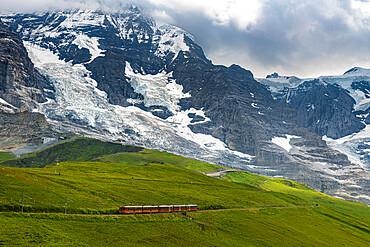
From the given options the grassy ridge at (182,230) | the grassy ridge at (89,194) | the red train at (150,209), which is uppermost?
the grassy ridge at (89,194)

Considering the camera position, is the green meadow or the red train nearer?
the green meadow

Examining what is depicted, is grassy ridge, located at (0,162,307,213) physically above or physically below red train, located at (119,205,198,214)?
above

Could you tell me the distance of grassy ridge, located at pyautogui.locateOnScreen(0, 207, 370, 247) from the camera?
56.1 meters

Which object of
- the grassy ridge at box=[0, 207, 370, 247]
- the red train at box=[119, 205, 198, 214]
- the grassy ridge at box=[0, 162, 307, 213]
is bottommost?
the grassy ridge at box=[0, 207, 370, 247]

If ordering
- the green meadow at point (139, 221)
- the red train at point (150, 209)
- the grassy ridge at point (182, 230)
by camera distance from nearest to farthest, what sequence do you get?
1. the grassy ridge at point (182, 230)
2. the green meadow at point (139, 221)
3. the red train at point (150, 209)

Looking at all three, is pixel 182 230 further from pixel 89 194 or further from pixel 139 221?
pixel 89 194

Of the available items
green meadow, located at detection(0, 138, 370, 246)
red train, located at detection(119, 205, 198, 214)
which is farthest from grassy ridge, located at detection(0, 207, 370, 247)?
red train, located at detection(119, 205, 198, 214)

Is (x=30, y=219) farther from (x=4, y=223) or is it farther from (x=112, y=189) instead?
(x=112, y=189)

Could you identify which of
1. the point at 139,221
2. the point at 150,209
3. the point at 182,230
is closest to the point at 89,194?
the point at 150,209

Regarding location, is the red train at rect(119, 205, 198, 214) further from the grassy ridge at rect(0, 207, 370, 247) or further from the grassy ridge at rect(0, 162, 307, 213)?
the grassy ridge at rect(0, 162, 307, 213)

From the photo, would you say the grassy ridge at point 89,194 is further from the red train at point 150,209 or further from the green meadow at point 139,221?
the red train at point 150,209

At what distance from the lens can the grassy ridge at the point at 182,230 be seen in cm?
5612

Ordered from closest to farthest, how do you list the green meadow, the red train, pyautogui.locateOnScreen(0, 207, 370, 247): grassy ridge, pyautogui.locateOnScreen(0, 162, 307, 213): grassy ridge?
pyautogui.locateOnScreen(0, 207, 370, 247): grassy ridge < the green meadow < pyautogui.locateOnScreen(0, 162, 307, 213): grassy ridge < the red train

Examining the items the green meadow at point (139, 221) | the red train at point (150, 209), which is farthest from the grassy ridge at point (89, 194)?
the red train at point (150, 209)
